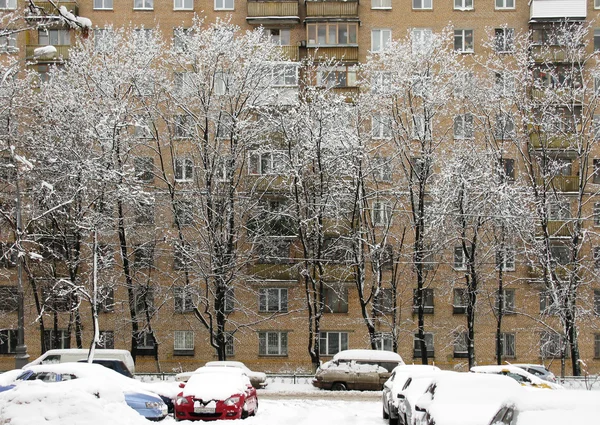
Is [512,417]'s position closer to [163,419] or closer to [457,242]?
[163,419]

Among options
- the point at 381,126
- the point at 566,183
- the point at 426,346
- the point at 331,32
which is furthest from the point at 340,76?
the point at 426,346

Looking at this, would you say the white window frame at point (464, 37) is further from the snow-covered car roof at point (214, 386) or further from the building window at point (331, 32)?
the snow-covered car roof at point (214, 386)

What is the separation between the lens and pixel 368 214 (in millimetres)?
42688

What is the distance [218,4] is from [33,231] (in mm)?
17687

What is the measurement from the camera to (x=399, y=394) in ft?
64.2

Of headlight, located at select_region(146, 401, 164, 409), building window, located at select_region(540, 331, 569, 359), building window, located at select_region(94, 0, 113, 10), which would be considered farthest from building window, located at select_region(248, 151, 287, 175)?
headlight, located at select_region(146, 401, 164, 409)

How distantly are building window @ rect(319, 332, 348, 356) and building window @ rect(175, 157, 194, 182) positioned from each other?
11.7 meters

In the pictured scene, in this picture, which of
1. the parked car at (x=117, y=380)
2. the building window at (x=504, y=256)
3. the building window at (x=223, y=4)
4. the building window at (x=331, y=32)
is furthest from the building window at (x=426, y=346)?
the parked car at (x=117, y=380)

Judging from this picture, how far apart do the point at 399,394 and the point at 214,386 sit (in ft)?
15.2

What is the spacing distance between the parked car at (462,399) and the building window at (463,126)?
28.4 meters

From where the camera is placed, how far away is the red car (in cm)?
1964

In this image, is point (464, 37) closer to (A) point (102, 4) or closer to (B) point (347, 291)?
(B) point (347, 291)

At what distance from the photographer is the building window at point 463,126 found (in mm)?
43378

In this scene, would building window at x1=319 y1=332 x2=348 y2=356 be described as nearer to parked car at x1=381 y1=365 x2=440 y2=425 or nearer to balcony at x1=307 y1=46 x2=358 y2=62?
balcony at x1=307 y1=46 x2=358 y2=62
